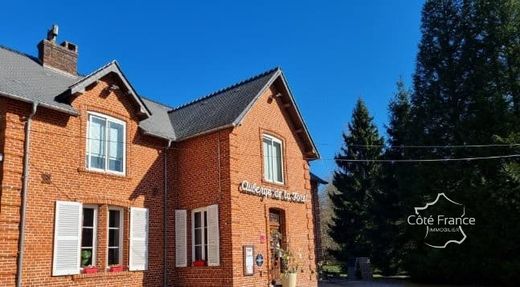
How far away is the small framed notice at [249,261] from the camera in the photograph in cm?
1296

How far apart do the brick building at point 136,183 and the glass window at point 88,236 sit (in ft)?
0.10

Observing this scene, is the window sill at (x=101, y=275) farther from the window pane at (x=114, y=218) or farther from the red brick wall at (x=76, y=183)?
the window pane at (x=114, y=218)

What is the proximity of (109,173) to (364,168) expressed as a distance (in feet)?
69.8

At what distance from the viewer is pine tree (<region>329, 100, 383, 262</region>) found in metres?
28.5

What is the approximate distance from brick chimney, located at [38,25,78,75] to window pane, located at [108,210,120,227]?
16.1 ft

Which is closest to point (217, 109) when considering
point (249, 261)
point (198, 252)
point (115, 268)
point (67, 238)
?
point (198, 252)

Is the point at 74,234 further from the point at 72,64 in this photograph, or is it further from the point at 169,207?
the point at 72,64

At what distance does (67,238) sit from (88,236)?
0.82 m

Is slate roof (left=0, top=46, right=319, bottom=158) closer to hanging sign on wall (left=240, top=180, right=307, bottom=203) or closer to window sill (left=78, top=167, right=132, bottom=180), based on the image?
window sill (left=78, top=167, right=132, bottom=180)

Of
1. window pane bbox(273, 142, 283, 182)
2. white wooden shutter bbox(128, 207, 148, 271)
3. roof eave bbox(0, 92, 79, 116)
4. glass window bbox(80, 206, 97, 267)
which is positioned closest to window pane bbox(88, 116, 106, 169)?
roof eave bbox(0, 92, 79, 116)

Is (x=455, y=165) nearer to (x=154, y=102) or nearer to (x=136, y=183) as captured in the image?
(x=154, y=102)

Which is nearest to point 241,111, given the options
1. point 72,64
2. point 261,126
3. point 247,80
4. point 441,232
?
point 261,126

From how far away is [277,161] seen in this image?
1597 cm

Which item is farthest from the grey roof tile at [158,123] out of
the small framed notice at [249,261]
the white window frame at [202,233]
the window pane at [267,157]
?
the small framed notice at [249,261]
